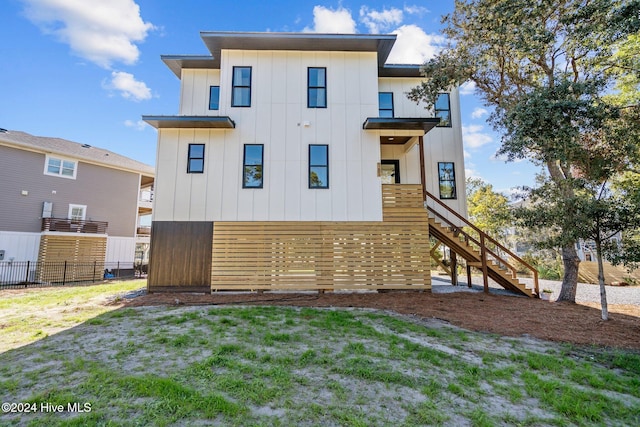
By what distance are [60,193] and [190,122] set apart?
13968 mm

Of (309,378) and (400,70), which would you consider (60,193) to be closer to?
(400,70)

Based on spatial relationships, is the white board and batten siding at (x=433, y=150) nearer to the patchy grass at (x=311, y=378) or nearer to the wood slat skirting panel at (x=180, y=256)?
the patchy grass at (x=311, y=378)

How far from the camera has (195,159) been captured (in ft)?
34.1

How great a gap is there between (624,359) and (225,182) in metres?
10.6

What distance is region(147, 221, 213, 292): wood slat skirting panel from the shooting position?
9891 millimetres

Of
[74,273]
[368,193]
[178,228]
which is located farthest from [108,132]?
[368,193]

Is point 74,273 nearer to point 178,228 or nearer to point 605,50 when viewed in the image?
point 178,228

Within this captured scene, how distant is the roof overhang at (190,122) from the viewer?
9.79 meters

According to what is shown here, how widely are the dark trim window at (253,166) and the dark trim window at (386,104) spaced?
549 cm

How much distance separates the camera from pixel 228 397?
310cm

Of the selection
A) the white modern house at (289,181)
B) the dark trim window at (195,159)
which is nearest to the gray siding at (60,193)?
the white modern house at (289,181)

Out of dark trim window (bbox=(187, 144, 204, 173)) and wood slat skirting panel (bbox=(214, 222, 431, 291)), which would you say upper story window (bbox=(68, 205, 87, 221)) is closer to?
dark trim window (bbox=(187, 144, 204, 173))

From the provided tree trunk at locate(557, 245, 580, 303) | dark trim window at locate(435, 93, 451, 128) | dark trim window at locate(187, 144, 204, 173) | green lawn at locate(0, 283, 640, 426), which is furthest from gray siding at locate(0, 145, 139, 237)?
tree trunk at locate(557, 245, 580, 303)

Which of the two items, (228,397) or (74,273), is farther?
(74,273)
